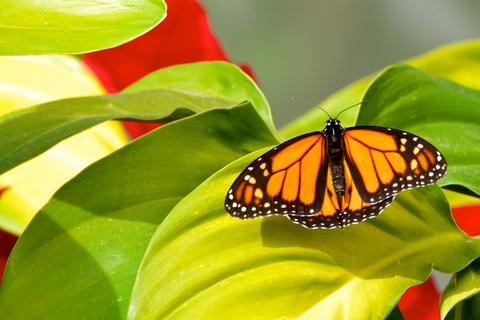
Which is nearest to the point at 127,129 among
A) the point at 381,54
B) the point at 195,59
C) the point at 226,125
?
the point at 195,59

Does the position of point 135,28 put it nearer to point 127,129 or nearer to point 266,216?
point 266,216

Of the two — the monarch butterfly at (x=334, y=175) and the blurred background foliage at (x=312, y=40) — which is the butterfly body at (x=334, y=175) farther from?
the blurred background foliage at (x=312, y=40)

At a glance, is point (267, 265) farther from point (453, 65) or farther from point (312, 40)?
point (312, 40)

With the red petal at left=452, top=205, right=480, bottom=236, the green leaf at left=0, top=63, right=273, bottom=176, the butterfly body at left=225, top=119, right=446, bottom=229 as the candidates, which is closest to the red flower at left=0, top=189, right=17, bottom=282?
the green leaf at left=0, top=63, right=273, bottom=176

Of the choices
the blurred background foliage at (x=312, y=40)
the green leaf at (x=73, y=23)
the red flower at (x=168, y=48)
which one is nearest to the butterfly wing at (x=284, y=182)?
the green leaf at (x=73, y=23)

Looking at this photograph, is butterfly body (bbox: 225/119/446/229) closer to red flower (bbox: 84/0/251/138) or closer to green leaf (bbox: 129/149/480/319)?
green leaf (bbox: 129/149/480/319)

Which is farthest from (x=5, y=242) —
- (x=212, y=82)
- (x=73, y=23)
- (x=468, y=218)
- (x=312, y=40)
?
(x=312, y=40)
